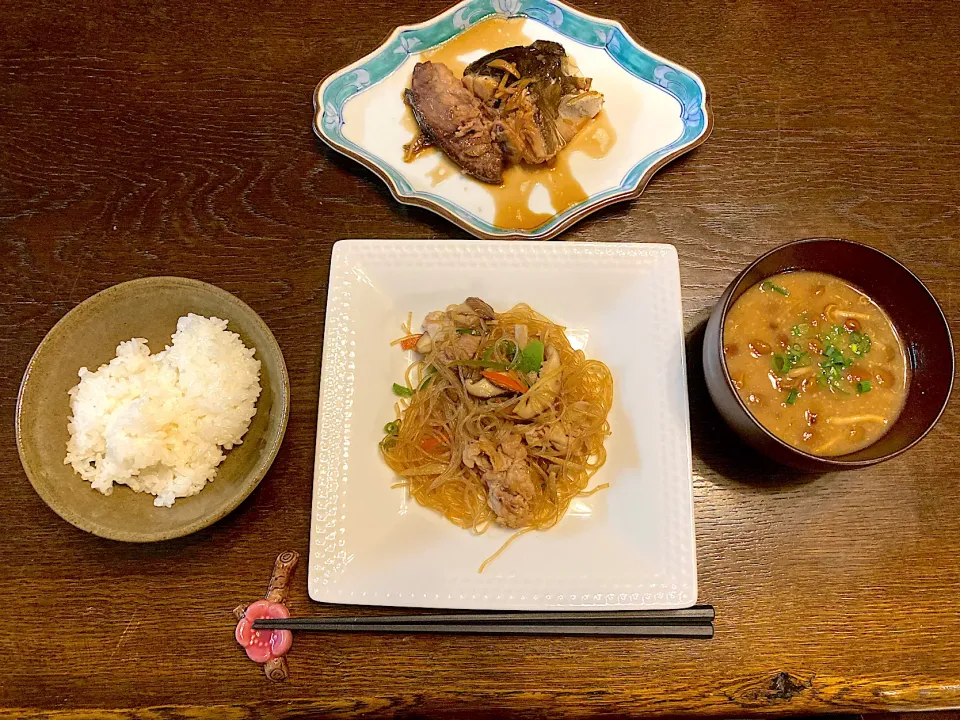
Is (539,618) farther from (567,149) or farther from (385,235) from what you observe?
(567,149)

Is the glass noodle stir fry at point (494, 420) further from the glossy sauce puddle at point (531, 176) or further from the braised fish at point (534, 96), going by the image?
the braised fish at point (534, 96)

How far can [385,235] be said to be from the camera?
7.38 feet

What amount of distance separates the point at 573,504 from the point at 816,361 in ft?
2.86

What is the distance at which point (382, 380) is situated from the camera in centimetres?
200

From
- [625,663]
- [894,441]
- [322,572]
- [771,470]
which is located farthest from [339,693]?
[894,441]

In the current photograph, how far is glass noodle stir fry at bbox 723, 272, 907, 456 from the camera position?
1.77 meters

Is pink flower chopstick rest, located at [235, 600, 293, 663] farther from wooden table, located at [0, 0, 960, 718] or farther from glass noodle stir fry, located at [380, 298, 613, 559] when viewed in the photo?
glass noodle stir fry, located at [380, 298, 613, 559]

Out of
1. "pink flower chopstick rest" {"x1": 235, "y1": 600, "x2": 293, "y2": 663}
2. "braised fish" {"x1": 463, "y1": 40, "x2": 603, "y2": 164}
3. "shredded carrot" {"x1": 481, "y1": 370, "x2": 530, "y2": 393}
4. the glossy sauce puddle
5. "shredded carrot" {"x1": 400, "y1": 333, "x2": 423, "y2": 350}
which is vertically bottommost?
"pink flower chopstick rest" {"x1": 235, "y1": 600, "x2": 293, "y2": 663}

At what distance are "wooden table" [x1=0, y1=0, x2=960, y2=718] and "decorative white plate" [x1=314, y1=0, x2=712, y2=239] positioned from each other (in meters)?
0.12

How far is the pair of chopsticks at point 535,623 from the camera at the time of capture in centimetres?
175

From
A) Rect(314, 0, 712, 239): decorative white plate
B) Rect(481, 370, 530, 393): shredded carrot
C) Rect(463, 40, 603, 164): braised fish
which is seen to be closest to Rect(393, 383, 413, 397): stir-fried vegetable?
Rect(481, 370, 530, 393): shredded carrot

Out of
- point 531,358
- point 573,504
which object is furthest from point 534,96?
point 573,504

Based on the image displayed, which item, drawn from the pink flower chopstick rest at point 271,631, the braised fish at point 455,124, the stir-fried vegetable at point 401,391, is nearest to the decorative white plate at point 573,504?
the stir-fried vegetable at point 401,391

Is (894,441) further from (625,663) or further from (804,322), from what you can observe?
(625,663)
